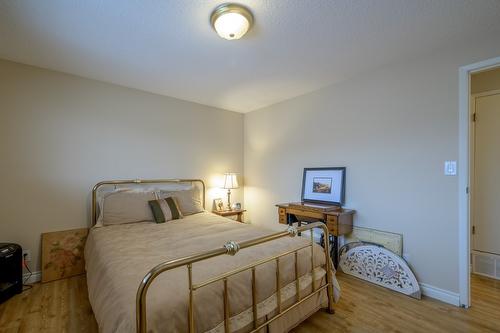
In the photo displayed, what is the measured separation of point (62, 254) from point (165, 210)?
1.18m

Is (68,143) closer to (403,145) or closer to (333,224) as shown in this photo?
(333,224)

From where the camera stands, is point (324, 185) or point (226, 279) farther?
point (324, 185)

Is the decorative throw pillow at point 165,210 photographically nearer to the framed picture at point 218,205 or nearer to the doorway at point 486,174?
the framed picture at point 218,205

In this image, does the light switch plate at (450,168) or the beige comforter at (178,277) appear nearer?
the beige comforter at (178,277)

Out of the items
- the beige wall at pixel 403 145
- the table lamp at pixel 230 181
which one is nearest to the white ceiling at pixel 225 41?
the beige wall at pixel 403 145

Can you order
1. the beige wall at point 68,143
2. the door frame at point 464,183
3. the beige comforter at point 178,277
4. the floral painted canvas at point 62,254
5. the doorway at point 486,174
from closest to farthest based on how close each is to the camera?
the beige comforter at point 178,277 < the door frame at point 464,183 < the beige wall at point 68,143 < the floral painted canvas at point 62,254 < the doorway at point 486,174

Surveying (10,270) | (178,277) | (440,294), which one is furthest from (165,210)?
(440,294)

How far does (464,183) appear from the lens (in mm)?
1983

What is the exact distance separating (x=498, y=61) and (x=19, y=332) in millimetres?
4224

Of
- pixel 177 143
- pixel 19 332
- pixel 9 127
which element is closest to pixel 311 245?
pixel 19 332

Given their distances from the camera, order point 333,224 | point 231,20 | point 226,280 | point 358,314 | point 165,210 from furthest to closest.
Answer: point 165,210 < point 333,224 < point 358,314 < point 231,20 < point 226,280

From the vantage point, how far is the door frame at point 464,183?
6.48 feet

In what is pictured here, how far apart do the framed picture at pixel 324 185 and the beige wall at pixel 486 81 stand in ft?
6.11

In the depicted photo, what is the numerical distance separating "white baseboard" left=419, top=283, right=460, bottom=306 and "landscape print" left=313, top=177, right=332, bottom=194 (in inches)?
50.5
